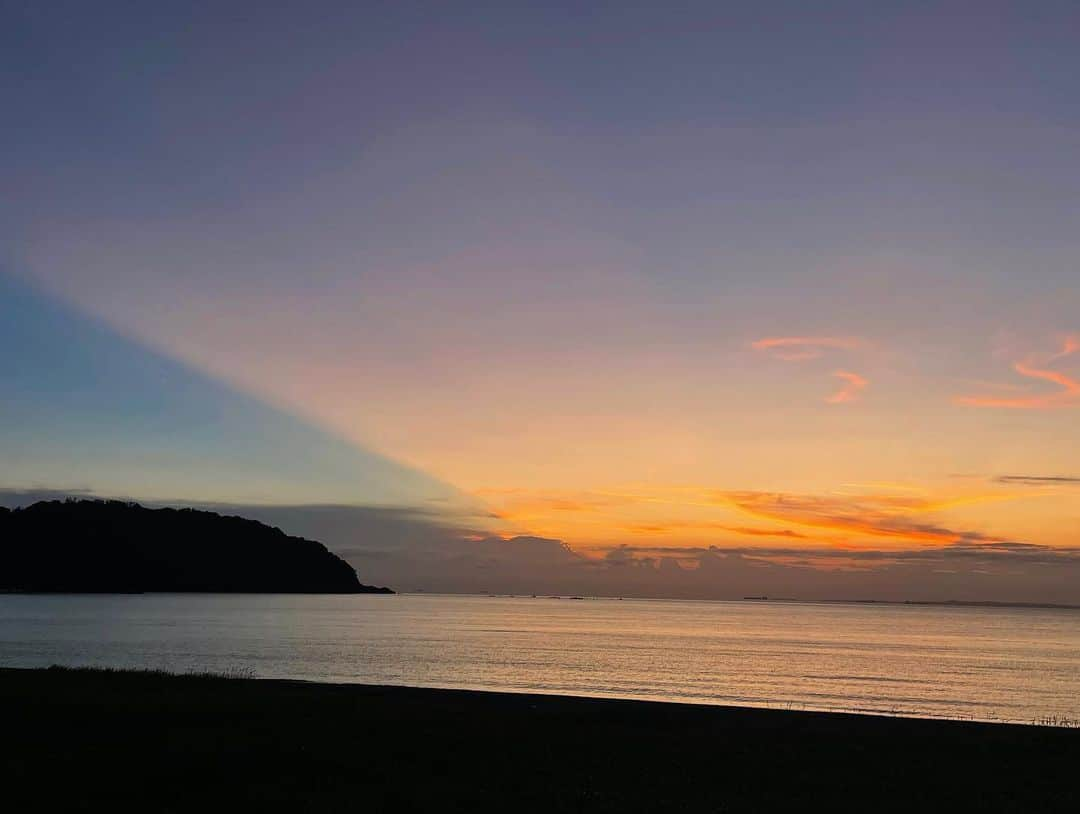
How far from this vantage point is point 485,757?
24.7 m

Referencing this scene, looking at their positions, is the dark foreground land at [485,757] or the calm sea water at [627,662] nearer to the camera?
the dark foreground land at [485,757]

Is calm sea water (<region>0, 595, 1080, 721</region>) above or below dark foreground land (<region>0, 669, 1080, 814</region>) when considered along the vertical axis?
below

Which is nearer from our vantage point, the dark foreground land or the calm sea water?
the dark foreground land

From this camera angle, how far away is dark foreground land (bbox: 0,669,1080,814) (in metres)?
19.9

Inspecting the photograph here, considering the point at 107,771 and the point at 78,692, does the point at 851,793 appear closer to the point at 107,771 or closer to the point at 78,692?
the point at 107,771

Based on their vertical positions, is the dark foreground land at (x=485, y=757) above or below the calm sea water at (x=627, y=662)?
above

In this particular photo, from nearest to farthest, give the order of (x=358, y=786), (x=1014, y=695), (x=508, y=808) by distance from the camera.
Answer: (x=508, y=808) < (x=358, y=786) < (x=1014, y=695)

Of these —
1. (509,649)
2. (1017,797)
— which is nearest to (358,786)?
(1017,797)

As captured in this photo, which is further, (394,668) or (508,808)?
(394,668)

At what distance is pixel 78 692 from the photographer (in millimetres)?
34688

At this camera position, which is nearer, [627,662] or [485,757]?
[485,757]

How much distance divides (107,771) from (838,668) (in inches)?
3304

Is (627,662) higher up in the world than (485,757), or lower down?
lower down

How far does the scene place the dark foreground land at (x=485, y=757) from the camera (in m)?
19.9
